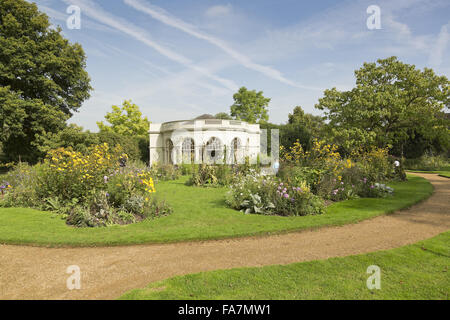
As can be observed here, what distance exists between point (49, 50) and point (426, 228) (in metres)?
26.7

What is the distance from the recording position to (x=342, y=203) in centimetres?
886

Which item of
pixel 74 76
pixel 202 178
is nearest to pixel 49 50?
pixel 74 76

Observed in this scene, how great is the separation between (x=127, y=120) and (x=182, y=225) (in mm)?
38346

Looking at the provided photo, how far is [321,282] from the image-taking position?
356 centimetres

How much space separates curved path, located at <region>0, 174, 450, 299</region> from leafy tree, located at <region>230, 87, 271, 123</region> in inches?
1699

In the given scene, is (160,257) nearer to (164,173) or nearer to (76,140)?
(164,173)

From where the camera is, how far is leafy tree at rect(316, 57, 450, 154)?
1572cm

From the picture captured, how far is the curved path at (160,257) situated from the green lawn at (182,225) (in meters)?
0.20

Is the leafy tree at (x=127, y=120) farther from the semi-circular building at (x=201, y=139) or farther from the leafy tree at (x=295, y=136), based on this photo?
the leafy tree at (x=295, y=136)

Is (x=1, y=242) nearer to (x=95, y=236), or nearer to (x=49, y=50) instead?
(x=95, y=236)

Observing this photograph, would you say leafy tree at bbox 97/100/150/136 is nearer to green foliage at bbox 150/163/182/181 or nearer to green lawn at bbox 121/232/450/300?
green foliage at bbox 150/163/182/181

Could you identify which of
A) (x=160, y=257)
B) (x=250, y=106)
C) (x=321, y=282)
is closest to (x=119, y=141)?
(x=160, y=257)

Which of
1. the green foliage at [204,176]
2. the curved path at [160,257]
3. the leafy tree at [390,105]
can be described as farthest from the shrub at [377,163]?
Result: the green foliage at [204,176]

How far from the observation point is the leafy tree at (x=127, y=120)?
40469 mm
